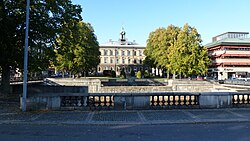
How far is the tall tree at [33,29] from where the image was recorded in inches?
677

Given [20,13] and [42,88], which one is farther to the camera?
[42,88]

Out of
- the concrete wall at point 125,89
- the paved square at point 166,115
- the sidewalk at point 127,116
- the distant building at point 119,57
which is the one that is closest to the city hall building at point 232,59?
the distant building at point 119,57

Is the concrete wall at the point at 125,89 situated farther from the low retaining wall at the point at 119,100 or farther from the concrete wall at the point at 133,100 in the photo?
the concrete wall at the point at 133,100

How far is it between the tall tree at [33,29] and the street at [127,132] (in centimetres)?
912

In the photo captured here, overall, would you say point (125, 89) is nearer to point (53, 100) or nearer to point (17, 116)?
point (53, 100)

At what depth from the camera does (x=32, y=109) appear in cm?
1262

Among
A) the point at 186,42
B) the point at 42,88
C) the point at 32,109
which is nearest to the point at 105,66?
the point at 186,42

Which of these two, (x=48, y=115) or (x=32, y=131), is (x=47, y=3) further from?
(x=32, y=131)

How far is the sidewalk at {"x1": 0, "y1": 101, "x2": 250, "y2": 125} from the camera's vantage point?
10.3 m

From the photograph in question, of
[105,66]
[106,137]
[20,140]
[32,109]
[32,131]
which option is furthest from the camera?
[105,66]

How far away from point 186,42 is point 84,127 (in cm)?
4896

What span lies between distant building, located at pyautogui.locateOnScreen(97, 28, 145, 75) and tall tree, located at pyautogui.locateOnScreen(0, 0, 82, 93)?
336 feet

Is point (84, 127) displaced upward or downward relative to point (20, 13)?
downward

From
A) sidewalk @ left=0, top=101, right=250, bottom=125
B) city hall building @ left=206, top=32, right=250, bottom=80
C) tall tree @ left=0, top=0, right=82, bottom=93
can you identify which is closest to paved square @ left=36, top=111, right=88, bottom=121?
sidewalk @ left=0, top=101, right=250, bottom=125
